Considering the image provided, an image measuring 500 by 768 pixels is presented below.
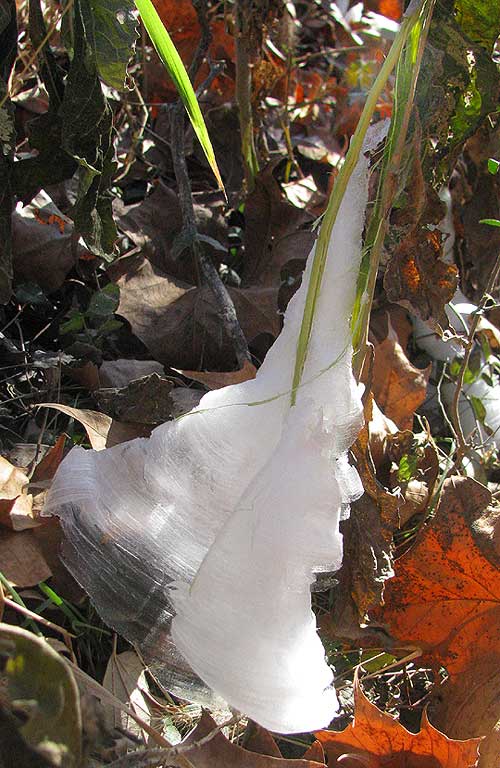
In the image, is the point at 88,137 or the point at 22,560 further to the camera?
the point at 88,137

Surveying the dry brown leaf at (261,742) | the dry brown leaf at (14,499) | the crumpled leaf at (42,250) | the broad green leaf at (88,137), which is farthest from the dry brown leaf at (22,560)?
the crumpled leaf at (42,250)

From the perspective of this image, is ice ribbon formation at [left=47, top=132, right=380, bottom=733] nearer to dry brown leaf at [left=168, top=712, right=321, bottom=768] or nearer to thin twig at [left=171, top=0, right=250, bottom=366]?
dry brown leaf at [left=168, top=712, right=321, bottom=768]

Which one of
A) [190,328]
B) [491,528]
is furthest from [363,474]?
[190,328]

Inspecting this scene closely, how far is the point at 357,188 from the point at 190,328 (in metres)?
0.47

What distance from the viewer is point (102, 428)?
2.97ft

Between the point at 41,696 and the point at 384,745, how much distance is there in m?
0.34

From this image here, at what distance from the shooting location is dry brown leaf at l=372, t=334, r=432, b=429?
42.9 inches

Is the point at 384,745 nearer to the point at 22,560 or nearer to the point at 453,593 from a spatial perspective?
the point at 453,593

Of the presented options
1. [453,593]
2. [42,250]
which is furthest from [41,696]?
[42,250]

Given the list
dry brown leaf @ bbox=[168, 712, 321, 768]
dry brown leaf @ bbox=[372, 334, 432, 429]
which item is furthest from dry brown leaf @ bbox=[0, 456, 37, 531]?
dry brown leaf @ bbox=[372, 334, 432, 429]

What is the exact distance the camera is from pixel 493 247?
1.22m

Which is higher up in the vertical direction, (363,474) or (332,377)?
(332,377)

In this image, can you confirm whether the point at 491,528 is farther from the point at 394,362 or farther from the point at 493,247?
the point at 493,247

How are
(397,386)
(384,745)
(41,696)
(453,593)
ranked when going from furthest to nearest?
(397,386) < (453,593) < (384,745) < (41,696)
